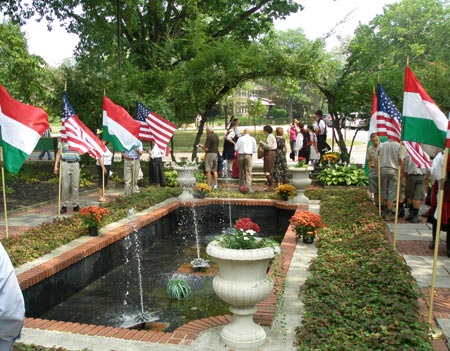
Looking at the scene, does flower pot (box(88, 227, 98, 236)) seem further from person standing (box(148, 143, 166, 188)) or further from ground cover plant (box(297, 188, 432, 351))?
person standing (box(148, 143, 166, 188))

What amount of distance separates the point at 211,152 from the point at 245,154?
1134mm

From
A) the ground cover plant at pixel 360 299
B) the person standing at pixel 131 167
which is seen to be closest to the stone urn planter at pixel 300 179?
the ground cover plant at pixel 360 299

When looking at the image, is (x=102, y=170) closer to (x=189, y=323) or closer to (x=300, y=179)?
(x=300, y=179)

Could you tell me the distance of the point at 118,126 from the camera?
1133cm

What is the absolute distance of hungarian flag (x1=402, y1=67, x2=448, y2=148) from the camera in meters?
5.70

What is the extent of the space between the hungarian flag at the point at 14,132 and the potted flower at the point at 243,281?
4.57 m

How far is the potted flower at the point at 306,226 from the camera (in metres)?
8.25

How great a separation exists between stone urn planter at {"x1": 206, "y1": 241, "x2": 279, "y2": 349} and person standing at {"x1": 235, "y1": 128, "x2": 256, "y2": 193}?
942 cm

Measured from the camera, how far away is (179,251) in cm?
1013

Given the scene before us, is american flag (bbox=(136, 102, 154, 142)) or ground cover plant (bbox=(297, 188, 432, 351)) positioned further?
american flag (bbox=(136, 102, 154, 142))

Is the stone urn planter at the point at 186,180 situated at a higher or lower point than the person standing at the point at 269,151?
lower

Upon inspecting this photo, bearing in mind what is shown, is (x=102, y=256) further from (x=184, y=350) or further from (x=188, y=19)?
(x=188, y=19)

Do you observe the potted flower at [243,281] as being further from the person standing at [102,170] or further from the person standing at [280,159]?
the person standing at [280,159]

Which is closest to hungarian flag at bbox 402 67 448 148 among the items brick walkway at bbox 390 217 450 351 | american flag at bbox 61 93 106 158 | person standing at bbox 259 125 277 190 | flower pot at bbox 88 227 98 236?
brick walkway at bbox 390 217 450 351
